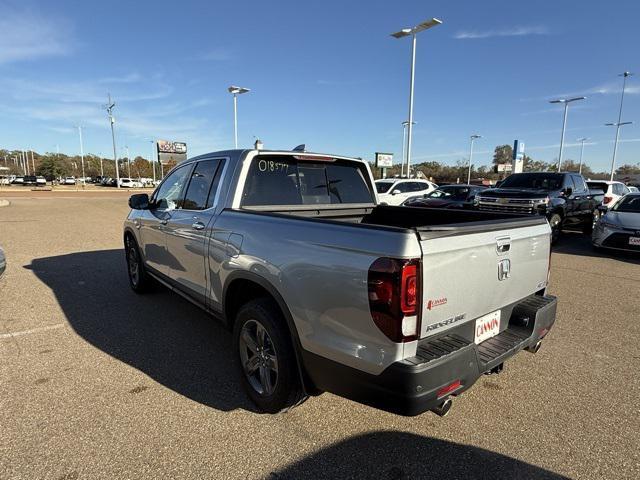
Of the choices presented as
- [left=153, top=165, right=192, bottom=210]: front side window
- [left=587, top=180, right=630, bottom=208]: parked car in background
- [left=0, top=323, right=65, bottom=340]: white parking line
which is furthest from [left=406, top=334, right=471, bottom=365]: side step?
[left=587, top=180, right=630, bottom=208]: parked car in background

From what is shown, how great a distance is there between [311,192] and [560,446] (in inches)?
108

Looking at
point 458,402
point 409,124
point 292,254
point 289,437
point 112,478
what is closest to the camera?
point 112,478

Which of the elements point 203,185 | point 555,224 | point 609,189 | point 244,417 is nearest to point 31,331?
point 203,185

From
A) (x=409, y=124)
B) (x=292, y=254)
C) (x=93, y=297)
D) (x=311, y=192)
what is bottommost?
(x=93, y=297)

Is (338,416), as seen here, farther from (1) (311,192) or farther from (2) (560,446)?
(1) (311,192)

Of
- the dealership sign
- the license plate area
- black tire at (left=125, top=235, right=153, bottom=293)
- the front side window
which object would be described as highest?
the dealership sign

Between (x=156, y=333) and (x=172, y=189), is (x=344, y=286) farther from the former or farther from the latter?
(x=172, y=189)

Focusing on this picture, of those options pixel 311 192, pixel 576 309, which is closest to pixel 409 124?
pixel 576 309

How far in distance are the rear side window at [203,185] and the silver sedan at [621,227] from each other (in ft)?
29.4

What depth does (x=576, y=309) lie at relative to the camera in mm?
5234

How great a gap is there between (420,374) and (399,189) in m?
15.3

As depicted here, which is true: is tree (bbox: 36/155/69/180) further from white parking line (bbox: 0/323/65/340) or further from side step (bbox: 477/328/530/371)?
side step (bbox: 477/328/530/371)

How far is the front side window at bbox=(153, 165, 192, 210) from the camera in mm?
4266

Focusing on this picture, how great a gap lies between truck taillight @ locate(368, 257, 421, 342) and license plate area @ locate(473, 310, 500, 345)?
2.16ft
